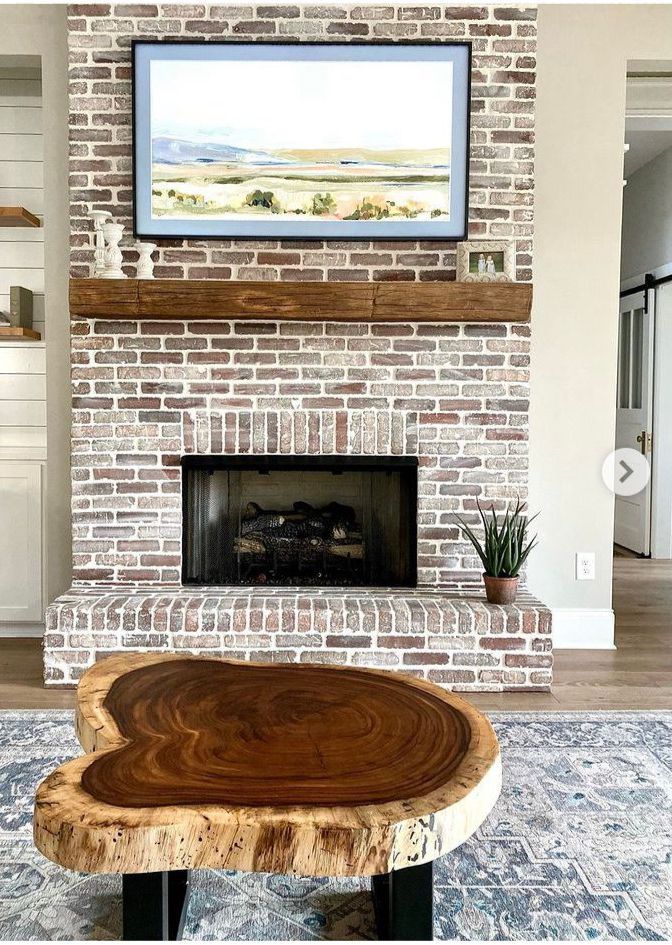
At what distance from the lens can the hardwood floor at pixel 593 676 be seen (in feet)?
9.89

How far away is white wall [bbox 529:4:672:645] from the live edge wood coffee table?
205 centimetres

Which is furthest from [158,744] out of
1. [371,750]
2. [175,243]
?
[175,243]

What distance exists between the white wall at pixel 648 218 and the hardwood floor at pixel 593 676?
2.98 meters

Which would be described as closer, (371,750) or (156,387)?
(371,750)

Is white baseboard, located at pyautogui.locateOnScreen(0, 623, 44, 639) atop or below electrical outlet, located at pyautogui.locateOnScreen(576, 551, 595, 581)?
below

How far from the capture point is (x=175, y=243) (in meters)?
3.44

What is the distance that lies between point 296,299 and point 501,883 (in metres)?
2.21

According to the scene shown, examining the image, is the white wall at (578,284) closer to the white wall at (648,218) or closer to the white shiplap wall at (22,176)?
the white shiplap wall at (22,176)

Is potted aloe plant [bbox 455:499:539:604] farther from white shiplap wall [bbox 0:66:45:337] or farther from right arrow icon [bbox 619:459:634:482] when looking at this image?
right arrow icon [bbox 619:459:634:482]

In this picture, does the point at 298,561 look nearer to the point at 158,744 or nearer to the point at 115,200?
the point at 115,200

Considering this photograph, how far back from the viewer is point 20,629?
12.8ft

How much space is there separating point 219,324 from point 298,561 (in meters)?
1.07

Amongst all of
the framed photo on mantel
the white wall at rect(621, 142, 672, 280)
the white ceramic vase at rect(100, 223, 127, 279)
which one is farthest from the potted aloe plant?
the white wall at rect(621, 142, 672, 280)

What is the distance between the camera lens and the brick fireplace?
3354mm
